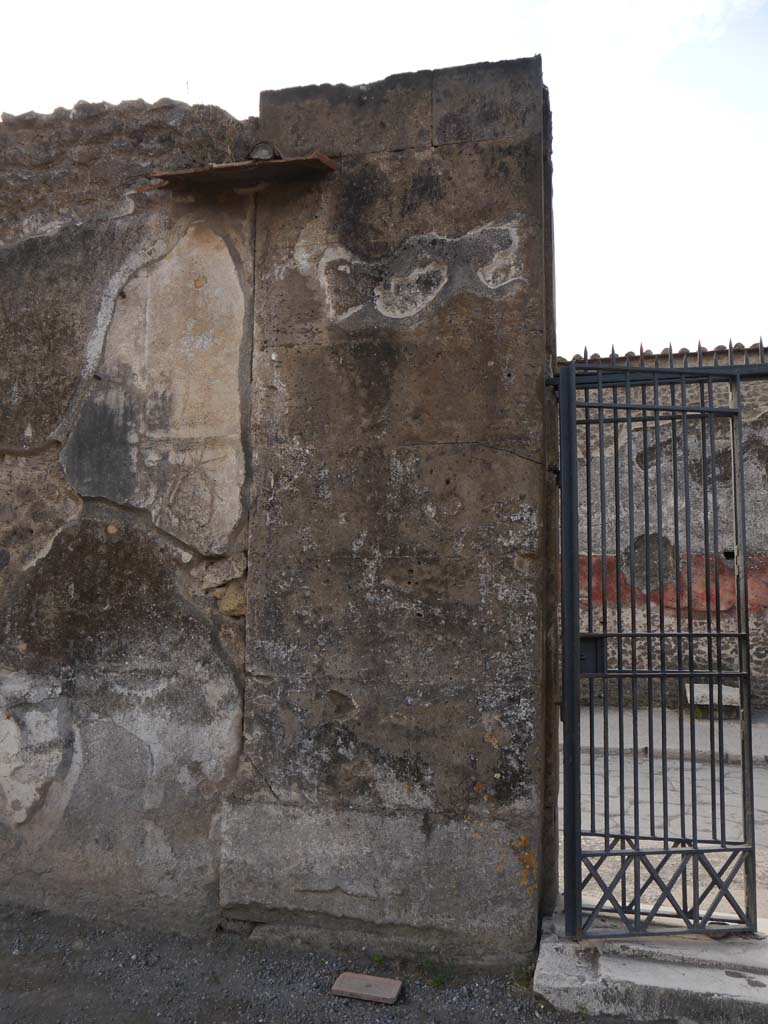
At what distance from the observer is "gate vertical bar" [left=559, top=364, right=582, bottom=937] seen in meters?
2.70

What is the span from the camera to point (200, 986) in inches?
104

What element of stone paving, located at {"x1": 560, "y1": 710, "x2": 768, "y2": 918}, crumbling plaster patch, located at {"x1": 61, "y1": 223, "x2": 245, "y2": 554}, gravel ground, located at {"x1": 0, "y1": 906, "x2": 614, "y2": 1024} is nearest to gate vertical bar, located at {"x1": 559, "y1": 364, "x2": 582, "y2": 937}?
stone paving, located at {"x1": 560, "y1": 710, "x2": 768, "y2": 918}

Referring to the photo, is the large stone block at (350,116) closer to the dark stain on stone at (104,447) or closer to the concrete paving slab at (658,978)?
the dark stain on stone at (104,447)

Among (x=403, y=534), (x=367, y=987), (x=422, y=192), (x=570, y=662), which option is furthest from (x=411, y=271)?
(x=367, y=987)

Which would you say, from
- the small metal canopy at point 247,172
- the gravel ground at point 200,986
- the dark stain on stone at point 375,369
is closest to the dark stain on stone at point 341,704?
the gravel ground at point 200,986

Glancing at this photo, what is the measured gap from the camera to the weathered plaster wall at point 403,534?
2734 millimetres

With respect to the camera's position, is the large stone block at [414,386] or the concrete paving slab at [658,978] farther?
the large stone block at [414,386]

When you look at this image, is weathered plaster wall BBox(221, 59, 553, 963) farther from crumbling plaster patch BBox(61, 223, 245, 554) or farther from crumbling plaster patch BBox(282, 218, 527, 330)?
crumbling plaster patch BBox(61, 223, 245, 554)

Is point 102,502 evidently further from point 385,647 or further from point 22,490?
point 385,647

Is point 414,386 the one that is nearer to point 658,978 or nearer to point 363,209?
point 363,209

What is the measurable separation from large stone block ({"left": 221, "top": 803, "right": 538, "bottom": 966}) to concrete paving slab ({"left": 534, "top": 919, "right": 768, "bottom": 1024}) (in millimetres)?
162

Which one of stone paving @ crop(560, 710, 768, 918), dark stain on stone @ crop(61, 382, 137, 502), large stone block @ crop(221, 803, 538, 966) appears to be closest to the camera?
large stone block @ crop(221, 803, 538, 966)

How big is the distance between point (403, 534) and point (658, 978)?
5.01ft

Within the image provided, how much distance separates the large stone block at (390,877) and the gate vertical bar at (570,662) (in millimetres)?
138
